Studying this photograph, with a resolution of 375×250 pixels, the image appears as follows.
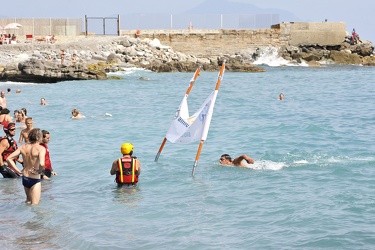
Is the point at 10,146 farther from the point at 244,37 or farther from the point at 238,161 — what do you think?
the point at 244,37

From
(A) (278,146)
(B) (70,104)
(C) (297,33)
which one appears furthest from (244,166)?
(C) (297,33)

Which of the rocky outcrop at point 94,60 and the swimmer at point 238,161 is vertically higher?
the rocky outcrop at point 94,60

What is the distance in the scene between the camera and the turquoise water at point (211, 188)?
10.6 metres

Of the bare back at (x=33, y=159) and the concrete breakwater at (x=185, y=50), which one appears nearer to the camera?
the bare back at (x=33, y=159)

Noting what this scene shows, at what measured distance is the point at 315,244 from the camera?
10.1 m

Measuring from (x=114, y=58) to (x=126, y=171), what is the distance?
154 feet

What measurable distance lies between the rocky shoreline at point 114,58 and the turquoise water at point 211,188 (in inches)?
612

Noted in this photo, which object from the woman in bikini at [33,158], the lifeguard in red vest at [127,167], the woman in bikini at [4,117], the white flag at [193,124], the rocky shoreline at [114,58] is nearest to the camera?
the woman in bikini at [33,158]

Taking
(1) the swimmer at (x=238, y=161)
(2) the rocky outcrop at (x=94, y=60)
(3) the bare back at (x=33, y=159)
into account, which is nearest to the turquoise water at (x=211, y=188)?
(1) the swimmer at (x=238, y=161)

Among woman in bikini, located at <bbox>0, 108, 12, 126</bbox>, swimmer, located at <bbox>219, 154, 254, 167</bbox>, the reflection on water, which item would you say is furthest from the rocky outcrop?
the reflection on water

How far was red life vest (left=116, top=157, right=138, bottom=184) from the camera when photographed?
491 inches

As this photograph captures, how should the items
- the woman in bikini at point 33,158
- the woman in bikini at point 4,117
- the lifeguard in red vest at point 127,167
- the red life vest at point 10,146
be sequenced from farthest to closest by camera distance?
the woman in bikini at point 4,117 → the red life vest at point 10,146 → the lifeguard in red vest at point 127,167 → the woman in bikini at point 33,158

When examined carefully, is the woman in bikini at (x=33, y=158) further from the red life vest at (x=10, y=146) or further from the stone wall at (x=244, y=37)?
the stone wall at (x=244, y=37)

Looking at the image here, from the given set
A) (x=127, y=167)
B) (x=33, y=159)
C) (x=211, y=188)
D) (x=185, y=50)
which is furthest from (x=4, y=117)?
(x=185, y=50)
